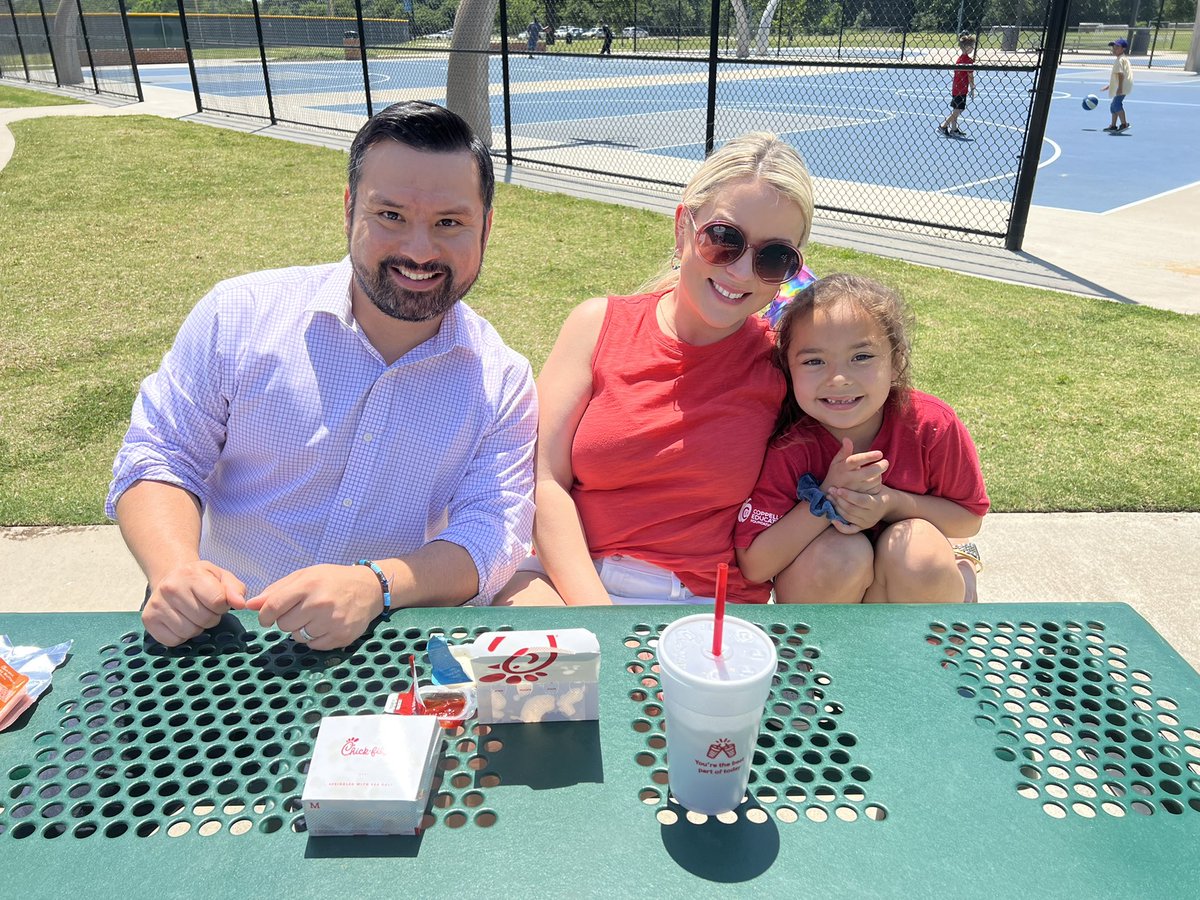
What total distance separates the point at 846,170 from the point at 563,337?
1162 cm

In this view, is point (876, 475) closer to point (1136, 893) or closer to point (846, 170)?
point (1136, 893)

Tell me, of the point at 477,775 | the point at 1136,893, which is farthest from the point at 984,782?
the point at 477,775

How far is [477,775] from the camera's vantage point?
1.18m

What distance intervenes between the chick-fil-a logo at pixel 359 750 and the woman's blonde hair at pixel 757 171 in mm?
1438

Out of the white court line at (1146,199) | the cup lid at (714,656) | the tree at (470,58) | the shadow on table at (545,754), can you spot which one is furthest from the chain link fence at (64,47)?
the cup lid at (714,656)

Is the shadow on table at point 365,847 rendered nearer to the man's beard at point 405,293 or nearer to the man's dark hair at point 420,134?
the man's beard at point 405,293

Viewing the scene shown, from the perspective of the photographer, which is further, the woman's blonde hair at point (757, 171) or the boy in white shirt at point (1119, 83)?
the boy in white shirt at point (1119, 83)

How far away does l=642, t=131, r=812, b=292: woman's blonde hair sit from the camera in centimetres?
202

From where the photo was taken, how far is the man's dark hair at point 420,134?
1.95m

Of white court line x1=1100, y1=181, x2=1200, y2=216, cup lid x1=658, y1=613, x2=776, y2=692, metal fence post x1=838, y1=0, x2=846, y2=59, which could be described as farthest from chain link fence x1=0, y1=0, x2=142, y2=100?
cup lid x1=658, y1=613, x2=776, y2=692

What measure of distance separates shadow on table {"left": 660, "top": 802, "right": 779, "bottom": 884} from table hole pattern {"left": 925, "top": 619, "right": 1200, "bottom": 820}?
358 millimetres

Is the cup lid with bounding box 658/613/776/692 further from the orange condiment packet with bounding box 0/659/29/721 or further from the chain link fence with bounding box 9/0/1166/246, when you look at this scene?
the chain link fence with bounding box 9/0/1166/246

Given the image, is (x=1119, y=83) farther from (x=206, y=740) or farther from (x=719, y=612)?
(x=206, y=740)

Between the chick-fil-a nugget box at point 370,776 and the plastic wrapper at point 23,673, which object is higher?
the chick-fil-a nugget box at point 370,776
